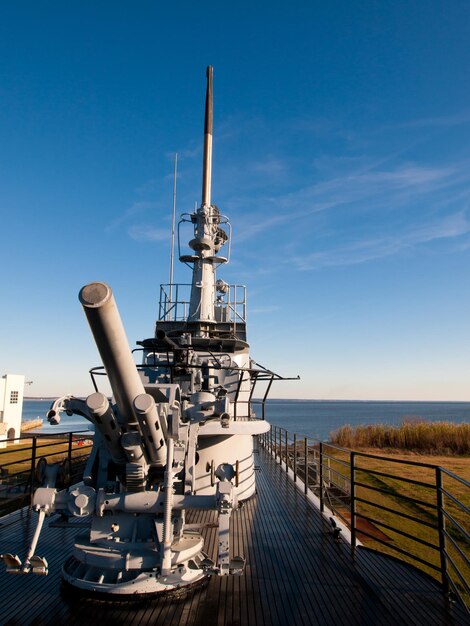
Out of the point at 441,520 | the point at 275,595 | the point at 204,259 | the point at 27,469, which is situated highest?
the point at 204,259

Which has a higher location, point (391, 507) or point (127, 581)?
point (127, 581)

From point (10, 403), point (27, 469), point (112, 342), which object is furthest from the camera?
point (10, 403)

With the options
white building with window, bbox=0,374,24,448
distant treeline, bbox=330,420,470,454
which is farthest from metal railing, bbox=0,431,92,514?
distant treeline, bbox=330,420,470,454

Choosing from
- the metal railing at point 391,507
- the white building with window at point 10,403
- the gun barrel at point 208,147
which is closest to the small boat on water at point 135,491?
the metal railing at point 391,507

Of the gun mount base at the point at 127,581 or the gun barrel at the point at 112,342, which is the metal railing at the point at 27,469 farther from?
the gun barrel at the point at 112,342

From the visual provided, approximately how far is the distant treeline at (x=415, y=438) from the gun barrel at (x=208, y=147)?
15298 millimetres

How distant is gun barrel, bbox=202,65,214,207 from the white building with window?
25423mm

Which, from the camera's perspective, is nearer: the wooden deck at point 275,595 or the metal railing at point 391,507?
the wooden deck at point 275,595

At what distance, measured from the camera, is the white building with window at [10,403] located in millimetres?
30547

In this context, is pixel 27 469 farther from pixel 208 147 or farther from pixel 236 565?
pixel 208 147

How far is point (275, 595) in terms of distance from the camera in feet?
14.1

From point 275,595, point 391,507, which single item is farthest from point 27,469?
point 391,507

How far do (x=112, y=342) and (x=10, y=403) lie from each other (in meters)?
32.4

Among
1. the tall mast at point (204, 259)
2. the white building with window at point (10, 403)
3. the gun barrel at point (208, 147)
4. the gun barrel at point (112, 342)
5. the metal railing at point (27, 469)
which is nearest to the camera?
the gun barrel at point (112, 342)
